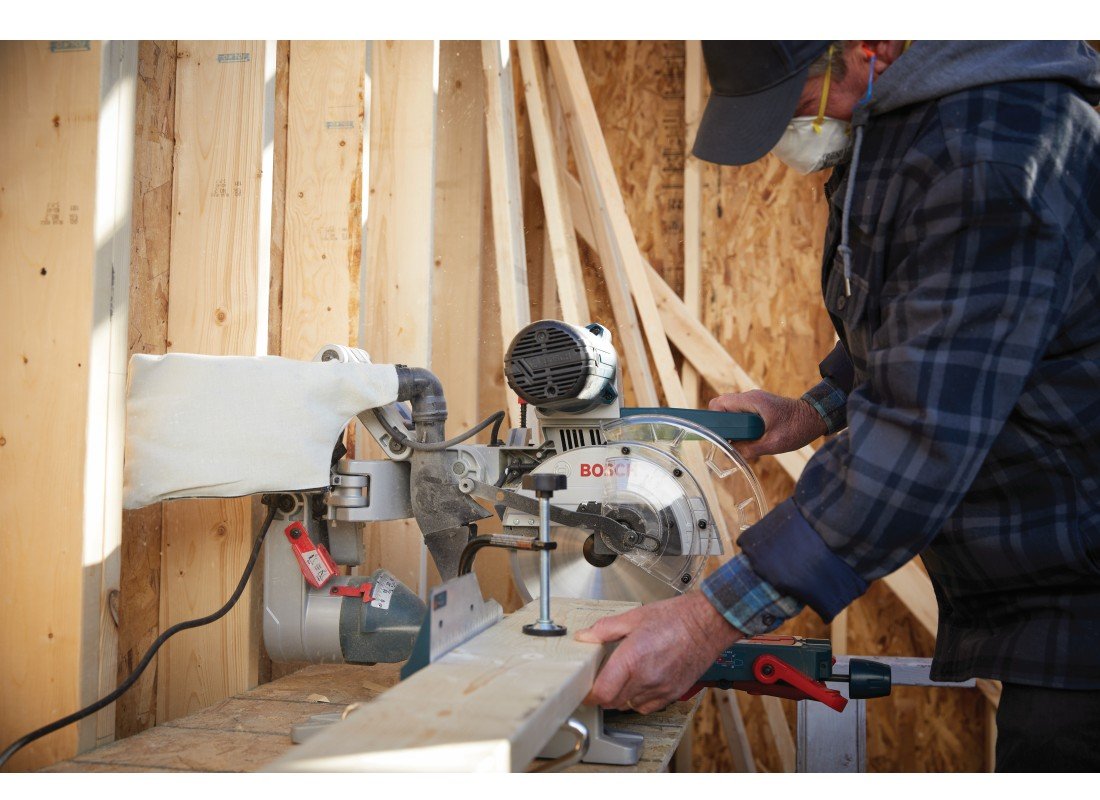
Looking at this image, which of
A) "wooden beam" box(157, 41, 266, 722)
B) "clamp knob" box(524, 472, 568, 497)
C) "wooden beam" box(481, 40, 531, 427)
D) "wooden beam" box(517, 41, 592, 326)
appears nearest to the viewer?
"clamp knob" box(524, 472, 568, 497)

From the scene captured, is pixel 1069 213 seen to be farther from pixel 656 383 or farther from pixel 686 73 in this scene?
pixel 686 73

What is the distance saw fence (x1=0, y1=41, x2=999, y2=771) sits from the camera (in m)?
1.37

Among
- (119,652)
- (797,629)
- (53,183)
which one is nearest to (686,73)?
(797,629)

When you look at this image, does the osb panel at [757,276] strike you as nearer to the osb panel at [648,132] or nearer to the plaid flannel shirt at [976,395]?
the osb panel at [648,132]

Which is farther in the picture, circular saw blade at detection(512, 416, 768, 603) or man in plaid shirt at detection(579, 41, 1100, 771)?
circular saw blade at detection(512, 416, 768, 603)

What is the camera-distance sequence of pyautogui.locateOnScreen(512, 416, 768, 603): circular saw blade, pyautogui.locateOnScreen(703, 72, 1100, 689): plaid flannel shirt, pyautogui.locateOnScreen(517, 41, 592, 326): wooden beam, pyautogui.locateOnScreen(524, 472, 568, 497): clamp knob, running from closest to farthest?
pyautogui.locateOnScreen(703, 72, 1100, 689): plaid flannel shirt → pyautogui.locateOnScreen(524, 472, 568, 497): clamp knob → pyautogui.locateOnScreen(512, 416, 768, 603): circular saw blade → pyautogui.locateOnScreen(517, 41, 592, 326): wooden beam

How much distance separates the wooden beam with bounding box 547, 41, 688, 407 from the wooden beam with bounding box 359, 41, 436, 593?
71cm

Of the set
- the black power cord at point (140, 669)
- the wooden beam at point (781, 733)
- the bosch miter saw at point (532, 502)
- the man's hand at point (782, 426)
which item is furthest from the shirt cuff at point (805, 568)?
the wooden beam at point (781, 733)

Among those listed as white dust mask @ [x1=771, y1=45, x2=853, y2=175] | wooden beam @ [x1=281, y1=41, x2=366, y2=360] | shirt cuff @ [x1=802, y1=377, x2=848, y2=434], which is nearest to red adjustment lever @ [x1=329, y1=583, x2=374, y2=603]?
wooden beam @ [x1=281, y1=41, x2=366, y2=360]

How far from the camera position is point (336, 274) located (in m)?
2.06

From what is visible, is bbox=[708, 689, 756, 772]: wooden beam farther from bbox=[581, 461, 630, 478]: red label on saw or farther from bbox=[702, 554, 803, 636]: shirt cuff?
bbox=[702, 554, 803, 636]: shirt cuff

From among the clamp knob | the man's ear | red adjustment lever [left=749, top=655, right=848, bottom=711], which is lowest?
red adjustment lever [left=749, top=655, right=848, bottom=711]

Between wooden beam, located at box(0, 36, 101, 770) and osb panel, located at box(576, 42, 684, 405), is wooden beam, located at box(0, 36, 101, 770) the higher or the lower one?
the lower one
